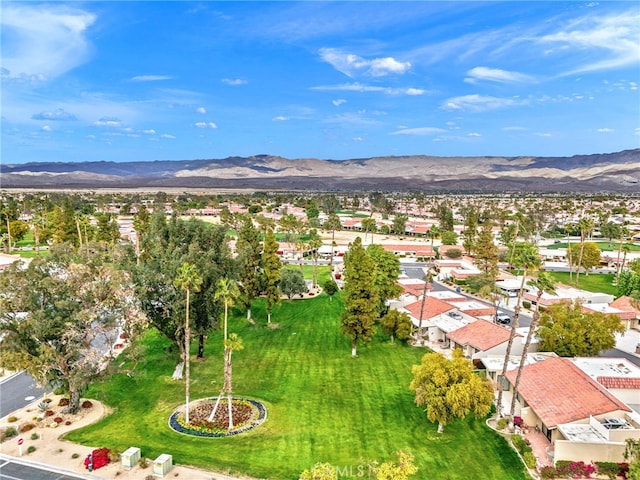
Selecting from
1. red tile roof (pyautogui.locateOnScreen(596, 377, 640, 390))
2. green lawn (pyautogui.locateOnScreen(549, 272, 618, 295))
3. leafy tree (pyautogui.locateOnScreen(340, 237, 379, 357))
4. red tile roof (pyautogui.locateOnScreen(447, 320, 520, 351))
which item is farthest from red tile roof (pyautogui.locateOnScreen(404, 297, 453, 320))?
green lawn (pyautogui.locateOnScreen(549, 272, 618, 295))

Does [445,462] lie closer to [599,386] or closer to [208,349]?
[599,386]

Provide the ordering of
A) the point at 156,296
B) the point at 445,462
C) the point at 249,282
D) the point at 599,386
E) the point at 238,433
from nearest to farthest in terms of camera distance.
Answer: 1. the point at 445,462
2. the point at 238,433
3. the point at 599,386
4. the point at 156,296
5. the point at 249,282

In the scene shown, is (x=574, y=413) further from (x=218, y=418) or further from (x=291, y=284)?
(x=291, y=284)

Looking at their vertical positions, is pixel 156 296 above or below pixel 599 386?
above

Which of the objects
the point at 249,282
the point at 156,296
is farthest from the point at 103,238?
the point at 156,296

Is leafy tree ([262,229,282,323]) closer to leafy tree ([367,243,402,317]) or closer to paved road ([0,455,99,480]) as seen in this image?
leafy tree ([367,243,402,317])
